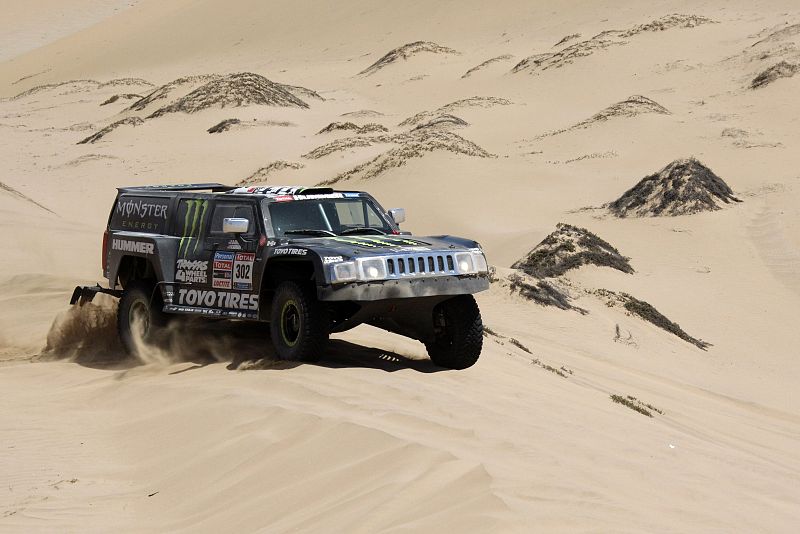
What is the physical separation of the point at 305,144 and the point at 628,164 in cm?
1214

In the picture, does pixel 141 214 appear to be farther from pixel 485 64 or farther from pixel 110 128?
pixel 485 64

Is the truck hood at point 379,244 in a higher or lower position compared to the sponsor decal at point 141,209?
lower

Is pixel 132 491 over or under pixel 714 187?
under

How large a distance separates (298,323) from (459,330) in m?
1.54

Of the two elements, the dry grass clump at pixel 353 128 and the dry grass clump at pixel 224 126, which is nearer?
the dry grass clump at pixel 353 128

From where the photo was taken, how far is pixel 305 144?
4166 cm

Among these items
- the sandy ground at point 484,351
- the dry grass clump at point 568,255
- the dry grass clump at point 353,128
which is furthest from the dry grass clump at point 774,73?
the dry grass clump at point 568,255

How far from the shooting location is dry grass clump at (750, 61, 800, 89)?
44.2 metres

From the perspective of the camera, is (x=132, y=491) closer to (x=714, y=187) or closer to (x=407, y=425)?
(x=407, y=425)

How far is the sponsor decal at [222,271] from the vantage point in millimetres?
10766

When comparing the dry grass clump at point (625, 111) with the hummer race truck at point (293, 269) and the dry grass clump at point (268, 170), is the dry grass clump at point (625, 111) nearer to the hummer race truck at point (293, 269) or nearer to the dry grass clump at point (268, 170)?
the dry grass clump at point (268, 170)

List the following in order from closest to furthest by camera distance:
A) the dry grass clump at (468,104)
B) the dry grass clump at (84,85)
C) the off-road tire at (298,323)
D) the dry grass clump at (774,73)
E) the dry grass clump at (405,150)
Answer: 1. the off-road tire at (298,323)
2. the dry grass clump at (405,150)
3. the dry grass clump at (774,73)
4. the dry grass clump at (468,104)
5. the dry grass clump at (84,85)

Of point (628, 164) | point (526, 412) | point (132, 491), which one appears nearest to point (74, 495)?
point (132, 491)

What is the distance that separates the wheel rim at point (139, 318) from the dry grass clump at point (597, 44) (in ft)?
150
